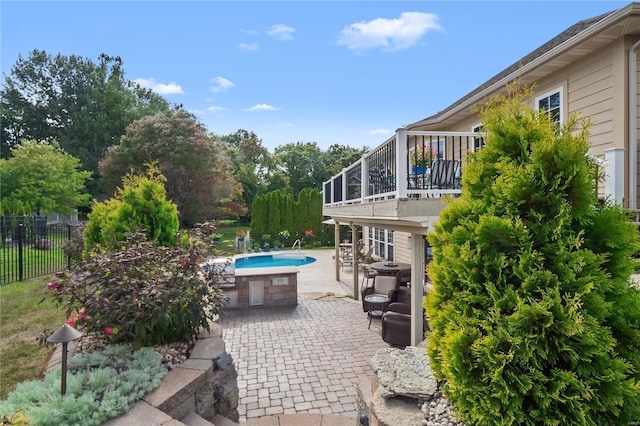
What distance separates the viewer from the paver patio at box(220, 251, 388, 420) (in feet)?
15.0

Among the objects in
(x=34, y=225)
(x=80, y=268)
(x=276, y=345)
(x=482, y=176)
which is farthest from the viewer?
(x=34, y=225)

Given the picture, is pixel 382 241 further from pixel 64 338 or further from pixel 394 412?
pixel 64 338

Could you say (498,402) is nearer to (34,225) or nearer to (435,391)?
(435,391)

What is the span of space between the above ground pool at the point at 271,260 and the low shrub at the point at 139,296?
13.6 meters

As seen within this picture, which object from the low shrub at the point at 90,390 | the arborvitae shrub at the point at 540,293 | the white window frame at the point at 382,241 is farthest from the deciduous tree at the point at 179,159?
the arborvitae shrub at the point at 540,293

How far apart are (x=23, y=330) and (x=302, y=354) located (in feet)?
15.7

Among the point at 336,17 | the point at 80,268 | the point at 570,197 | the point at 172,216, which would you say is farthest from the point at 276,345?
the point at 336,17

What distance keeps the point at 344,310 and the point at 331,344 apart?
2.37 meters

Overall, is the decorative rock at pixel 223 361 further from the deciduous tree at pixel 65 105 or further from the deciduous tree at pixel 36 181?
the deciduous tree at pixel 65 105

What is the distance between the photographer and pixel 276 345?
6.59 metres

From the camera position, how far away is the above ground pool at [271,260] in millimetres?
17734

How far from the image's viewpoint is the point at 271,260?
18.7 meters

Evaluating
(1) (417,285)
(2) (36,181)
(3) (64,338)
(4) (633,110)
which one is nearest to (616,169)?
(4) (633,110)

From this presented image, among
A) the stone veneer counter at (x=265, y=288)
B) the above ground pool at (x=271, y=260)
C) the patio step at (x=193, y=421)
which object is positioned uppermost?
the patio step at (x=193, y=421)
